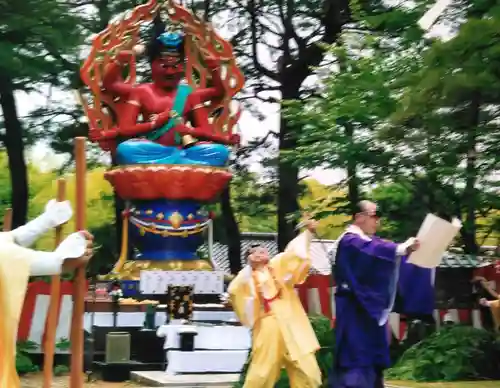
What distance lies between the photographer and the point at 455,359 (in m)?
9.84

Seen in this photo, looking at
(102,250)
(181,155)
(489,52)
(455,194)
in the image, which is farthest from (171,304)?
(102,250)

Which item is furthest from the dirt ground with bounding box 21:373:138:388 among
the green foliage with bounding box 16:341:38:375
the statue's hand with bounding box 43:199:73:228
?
the statue's hand with bounding box 43:199:73:228

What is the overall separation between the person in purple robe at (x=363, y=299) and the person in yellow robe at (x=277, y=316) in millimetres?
446

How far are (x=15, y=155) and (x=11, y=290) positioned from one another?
10936 millimetres

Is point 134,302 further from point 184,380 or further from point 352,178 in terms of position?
point 352,178

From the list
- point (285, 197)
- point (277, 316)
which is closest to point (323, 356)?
point (277, 316)

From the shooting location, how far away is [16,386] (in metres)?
4.95

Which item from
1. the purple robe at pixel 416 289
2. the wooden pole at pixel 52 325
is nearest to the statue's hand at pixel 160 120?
the purple robe at pixel 416 289

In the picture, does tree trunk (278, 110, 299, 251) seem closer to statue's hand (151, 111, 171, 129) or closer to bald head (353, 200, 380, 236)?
statue's hand (151, 111, 171, 129)

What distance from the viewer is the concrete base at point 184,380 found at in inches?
371

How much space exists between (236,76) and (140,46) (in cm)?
177

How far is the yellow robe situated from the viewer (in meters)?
4.88

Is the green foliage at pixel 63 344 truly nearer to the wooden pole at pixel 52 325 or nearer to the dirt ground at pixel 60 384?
the dirt ground at pixel 60 384

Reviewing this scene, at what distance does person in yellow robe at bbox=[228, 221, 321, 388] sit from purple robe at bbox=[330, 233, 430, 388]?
464 millimetres
